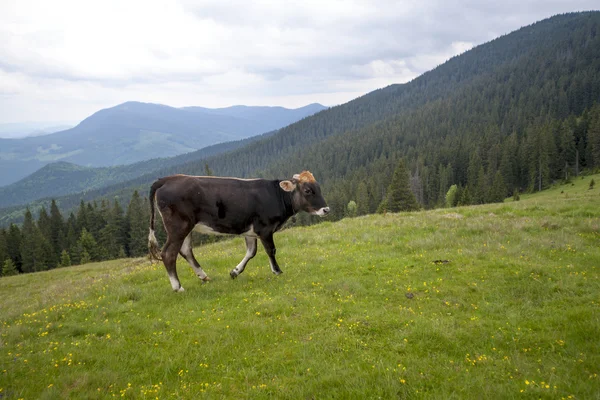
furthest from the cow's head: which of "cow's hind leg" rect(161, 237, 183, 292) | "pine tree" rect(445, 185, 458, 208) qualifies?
"pine tree" rect(445, 185, 458, 208)

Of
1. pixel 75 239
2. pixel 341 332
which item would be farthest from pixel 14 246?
pixel 341 332

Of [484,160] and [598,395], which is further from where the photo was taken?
[484,160]

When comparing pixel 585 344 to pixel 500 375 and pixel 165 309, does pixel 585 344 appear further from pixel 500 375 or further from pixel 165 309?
pixel 165 309

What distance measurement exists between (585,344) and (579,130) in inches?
5004

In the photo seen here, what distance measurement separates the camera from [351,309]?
8.38 m

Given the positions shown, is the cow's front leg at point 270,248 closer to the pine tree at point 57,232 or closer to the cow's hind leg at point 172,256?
the cow's hind leg at point 172,256

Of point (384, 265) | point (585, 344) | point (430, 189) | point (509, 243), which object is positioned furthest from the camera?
point (430, 189)

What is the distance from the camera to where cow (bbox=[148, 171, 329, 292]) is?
1041 centimetres

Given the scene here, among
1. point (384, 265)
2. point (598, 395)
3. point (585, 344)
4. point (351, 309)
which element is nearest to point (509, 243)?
point (384, 265)

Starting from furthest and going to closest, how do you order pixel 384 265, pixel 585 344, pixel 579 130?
pixel 579 130 → pixel 384 265 → pixel 585 344

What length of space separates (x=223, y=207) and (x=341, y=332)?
5529mm

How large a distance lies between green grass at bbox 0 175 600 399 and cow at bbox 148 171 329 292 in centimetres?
131

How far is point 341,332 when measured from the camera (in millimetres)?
7293

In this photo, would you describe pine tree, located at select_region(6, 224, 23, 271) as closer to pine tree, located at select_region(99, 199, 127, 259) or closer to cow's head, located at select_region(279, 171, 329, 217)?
pine tree, located at select_region(99, 199, 127, 259)
